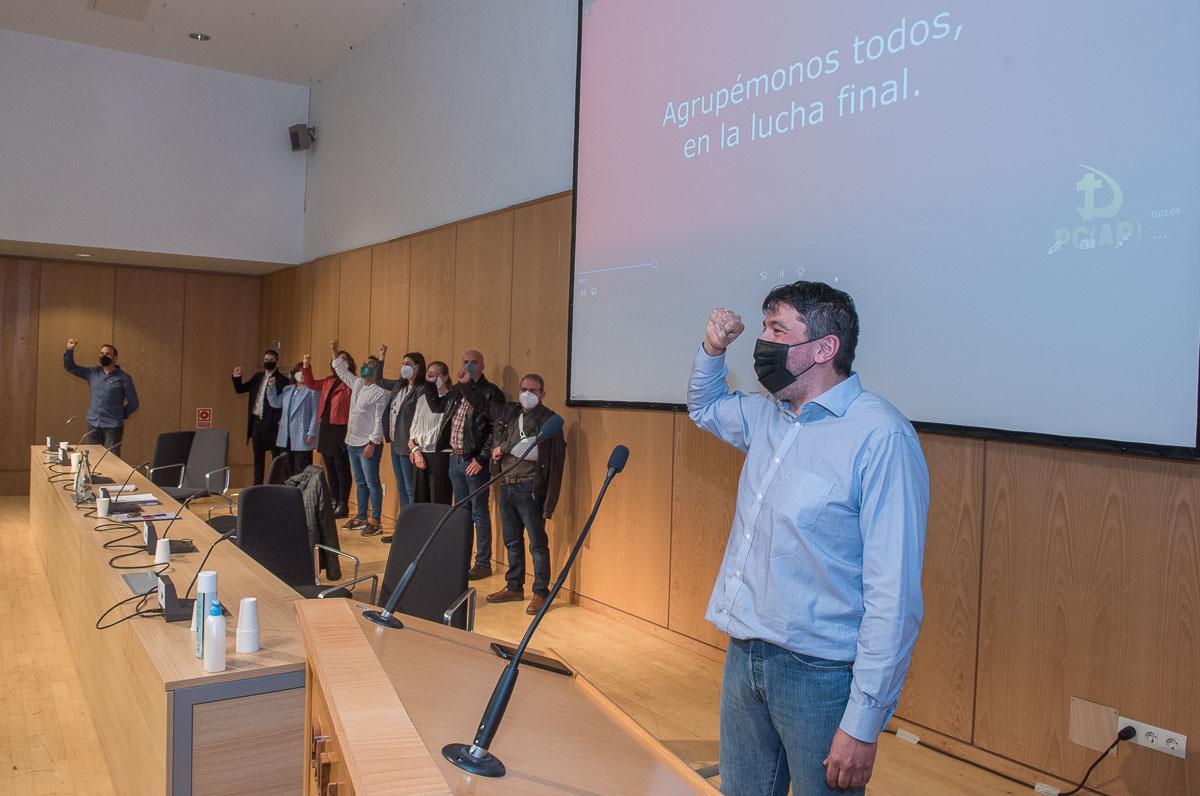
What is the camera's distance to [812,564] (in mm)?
1800

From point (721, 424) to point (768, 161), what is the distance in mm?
2331

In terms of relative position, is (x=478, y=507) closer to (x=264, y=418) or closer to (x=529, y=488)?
(x=529, y=488)

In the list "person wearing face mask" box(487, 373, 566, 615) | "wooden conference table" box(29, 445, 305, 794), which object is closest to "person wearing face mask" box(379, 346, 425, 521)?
"person wearing face mask" box(487, 373, 566, 615)

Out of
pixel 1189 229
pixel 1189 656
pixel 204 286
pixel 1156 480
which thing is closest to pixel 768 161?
pixel 1189 229

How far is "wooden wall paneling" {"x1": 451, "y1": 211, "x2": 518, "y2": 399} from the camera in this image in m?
6.48

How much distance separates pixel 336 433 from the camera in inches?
336

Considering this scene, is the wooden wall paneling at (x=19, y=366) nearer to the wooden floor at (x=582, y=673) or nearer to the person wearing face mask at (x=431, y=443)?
the wooden floor at (x=582, y=673)

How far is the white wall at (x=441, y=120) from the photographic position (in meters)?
6.14

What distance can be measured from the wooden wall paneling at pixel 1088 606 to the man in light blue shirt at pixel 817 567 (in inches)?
64.8

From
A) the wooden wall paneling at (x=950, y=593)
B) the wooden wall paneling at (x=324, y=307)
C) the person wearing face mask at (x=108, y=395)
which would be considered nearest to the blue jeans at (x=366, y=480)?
the wooden wall paneling at (x=324, y=307)

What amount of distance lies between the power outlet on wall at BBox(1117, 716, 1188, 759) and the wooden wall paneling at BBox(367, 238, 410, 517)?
6.15 meters

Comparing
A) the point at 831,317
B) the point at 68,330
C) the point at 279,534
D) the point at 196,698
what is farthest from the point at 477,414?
the point at 68,330

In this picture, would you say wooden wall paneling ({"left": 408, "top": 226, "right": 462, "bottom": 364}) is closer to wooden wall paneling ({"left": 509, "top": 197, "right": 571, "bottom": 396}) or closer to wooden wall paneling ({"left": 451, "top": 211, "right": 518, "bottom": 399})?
wooden wall paneling ({"left": 451, "top": 211, "right": 518, "bottom": 399})

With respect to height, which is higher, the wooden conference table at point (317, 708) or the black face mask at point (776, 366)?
the black face mask at point (776, 366)
